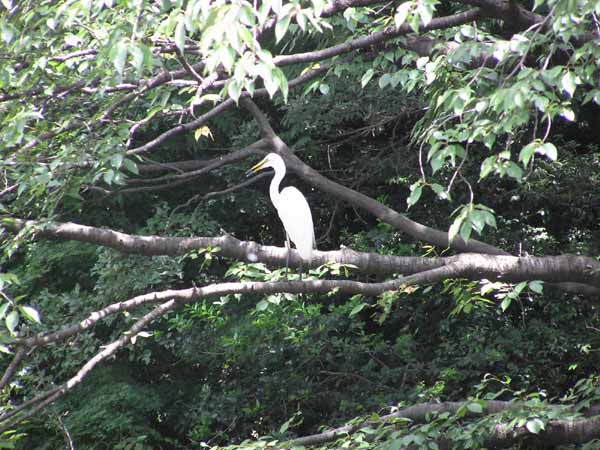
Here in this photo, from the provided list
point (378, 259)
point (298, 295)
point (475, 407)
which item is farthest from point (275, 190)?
point (475, 407)

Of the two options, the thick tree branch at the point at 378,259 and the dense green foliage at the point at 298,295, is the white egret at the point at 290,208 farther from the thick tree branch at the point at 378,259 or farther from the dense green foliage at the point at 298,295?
the thick tree branch at the point at 378,259

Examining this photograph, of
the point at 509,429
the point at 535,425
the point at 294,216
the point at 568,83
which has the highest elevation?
the point at 568,83

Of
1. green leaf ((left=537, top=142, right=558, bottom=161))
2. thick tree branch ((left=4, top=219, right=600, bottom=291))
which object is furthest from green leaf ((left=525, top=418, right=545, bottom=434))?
green leaf ((left=537, top=142, right=558, bottom=161))

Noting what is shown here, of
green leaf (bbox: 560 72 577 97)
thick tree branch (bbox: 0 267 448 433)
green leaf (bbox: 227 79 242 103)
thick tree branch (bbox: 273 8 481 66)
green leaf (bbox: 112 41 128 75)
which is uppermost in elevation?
green leaf (bbox: 112 41 128 75)

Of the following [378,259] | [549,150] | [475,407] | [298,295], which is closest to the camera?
[549,150]

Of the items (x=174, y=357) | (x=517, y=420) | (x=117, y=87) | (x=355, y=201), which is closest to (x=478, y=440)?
(x=517, y=420)

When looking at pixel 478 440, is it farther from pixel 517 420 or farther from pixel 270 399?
pixel 270 399

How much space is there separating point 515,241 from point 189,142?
2631mm

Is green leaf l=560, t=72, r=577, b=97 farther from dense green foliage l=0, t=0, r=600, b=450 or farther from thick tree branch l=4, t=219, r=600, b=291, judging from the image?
dense green foliage l=0, t=0, r=600, b=450

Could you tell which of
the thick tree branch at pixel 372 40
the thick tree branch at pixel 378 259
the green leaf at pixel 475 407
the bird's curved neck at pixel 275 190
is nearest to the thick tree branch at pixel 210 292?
the thick tree branch at pixel 378 259

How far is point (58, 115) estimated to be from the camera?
4.64 metres

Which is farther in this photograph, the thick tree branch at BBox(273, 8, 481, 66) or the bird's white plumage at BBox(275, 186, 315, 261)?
the bird's white plumage at BBox(275, 186, 315, 261)

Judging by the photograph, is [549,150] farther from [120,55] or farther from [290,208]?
[290,208]

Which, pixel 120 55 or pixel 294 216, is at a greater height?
pixel 120 55
